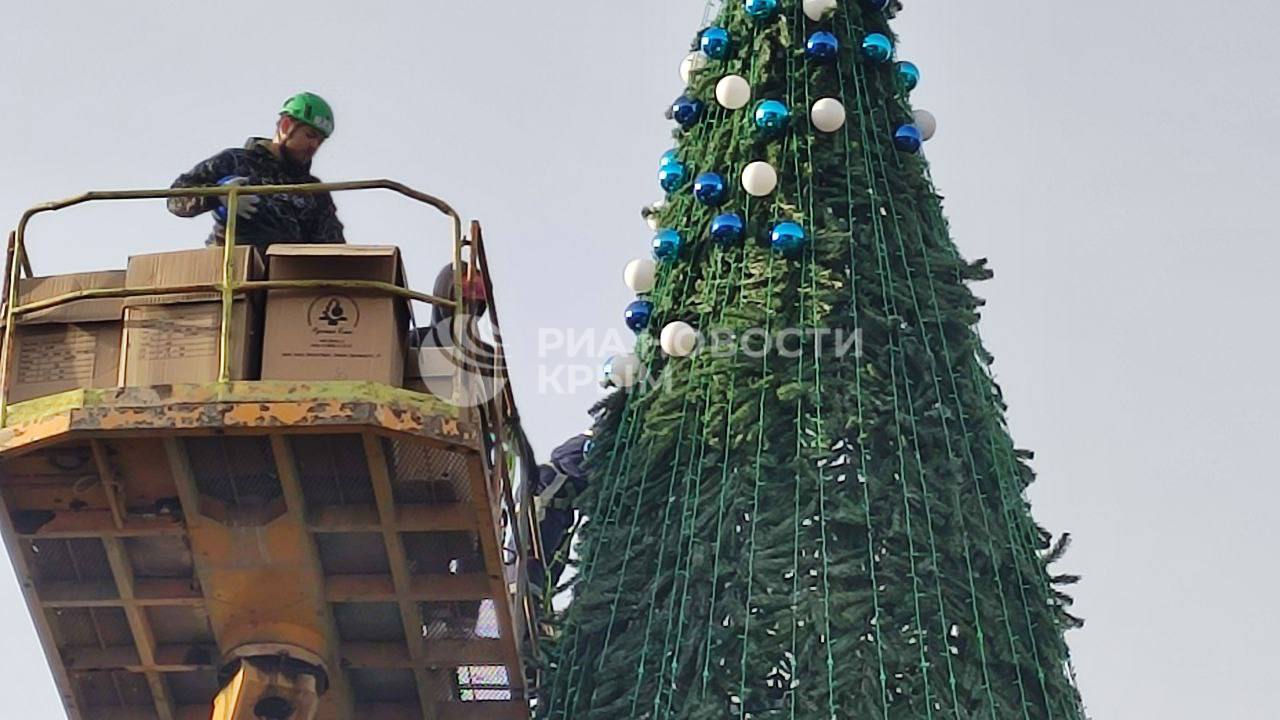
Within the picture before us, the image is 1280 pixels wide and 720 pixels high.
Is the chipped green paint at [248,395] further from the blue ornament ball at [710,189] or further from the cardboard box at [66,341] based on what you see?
the blue ornament ball at [710,189]

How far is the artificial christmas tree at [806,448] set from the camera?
573 inches

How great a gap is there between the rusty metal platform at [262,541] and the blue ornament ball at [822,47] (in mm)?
4054

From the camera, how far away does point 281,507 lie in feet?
45.3

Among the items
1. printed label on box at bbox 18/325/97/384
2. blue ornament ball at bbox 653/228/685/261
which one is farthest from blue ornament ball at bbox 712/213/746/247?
printed label on box at bbox 18/325/97/384

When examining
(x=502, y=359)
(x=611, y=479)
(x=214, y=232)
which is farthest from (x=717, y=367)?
(x=214, y=232)

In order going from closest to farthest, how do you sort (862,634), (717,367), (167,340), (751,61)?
(167,340) → (862,634) → (717,367) → (751,61)

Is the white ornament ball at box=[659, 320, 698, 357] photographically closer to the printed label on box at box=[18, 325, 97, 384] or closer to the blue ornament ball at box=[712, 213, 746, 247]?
the blue ornament ball at box=[712, 213, 746, 247]

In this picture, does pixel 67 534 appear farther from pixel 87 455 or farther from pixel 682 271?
pixel 682 271

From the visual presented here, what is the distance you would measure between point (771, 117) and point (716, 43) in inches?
35.5

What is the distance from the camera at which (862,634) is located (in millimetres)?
14453

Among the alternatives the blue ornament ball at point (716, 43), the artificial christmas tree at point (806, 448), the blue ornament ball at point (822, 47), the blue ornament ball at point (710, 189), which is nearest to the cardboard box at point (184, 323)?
the artificial christmas tree at point (806, 448)

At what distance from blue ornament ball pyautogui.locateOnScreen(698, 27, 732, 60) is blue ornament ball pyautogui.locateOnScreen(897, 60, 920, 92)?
3.66 ft

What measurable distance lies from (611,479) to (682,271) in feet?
4.73

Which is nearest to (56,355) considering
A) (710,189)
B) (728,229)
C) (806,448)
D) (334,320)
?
(334,320)
